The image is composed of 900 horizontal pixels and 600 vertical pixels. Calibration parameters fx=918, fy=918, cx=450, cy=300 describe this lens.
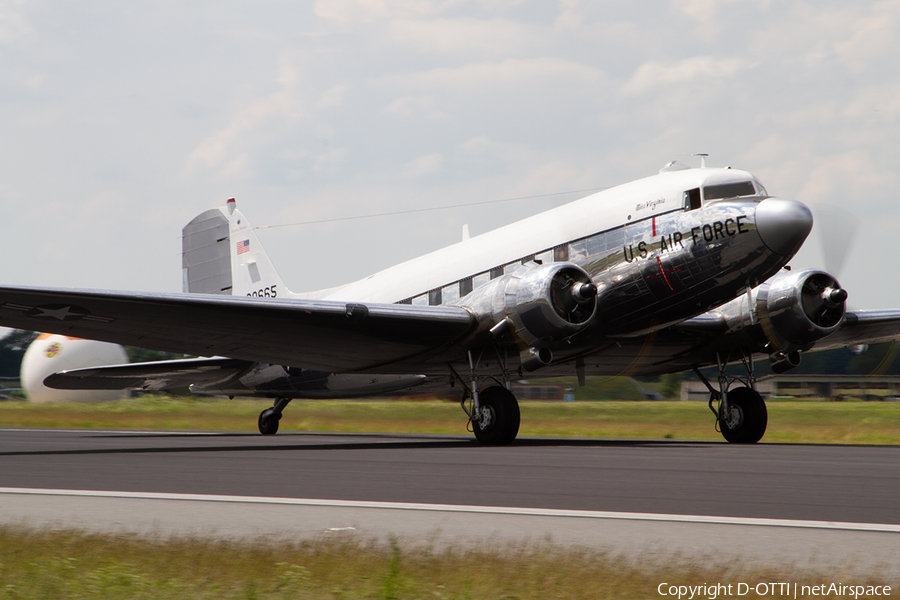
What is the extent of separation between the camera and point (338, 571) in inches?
193

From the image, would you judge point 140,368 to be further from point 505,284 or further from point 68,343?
point 68,343

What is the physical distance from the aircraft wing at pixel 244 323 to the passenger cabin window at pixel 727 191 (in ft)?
14.0

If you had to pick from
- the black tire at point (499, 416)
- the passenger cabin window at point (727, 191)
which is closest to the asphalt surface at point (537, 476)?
the black tire at point (499, 416)

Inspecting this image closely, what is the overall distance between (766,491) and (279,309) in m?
8.42

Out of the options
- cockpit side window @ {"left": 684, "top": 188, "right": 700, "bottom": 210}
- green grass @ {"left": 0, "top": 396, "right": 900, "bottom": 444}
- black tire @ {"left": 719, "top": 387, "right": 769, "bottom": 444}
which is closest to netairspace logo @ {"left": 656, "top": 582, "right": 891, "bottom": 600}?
cockpit side window @ {"left": 684, "top": 188, "right": 700, "bottom": 210}

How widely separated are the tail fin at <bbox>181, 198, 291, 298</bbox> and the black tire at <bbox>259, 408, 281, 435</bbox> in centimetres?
294

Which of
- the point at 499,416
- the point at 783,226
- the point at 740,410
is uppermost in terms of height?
the point at 783,226

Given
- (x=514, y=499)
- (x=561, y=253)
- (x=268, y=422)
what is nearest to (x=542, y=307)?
(x=561, y=253)

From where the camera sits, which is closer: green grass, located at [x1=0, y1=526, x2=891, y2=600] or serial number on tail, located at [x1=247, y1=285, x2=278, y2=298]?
green grass, located at [x1=0, y1=526, x2=891, y2=600]

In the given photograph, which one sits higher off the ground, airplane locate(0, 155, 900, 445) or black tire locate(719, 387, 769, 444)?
airplane locate(0, 155, 900, 445)

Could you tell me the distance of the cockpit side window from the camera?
14484mm

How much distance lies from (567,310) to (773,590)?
9959 millimetres

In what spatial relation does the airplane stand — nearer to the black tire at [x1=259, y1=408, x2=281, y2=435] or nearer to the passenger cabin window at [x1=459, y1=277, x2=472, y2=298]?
the passenger cabin window at [x1=459, y1=277, x2=472, y2=298]

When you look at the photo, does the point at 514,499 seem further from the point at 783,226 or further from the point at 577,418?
the point at 577,418
